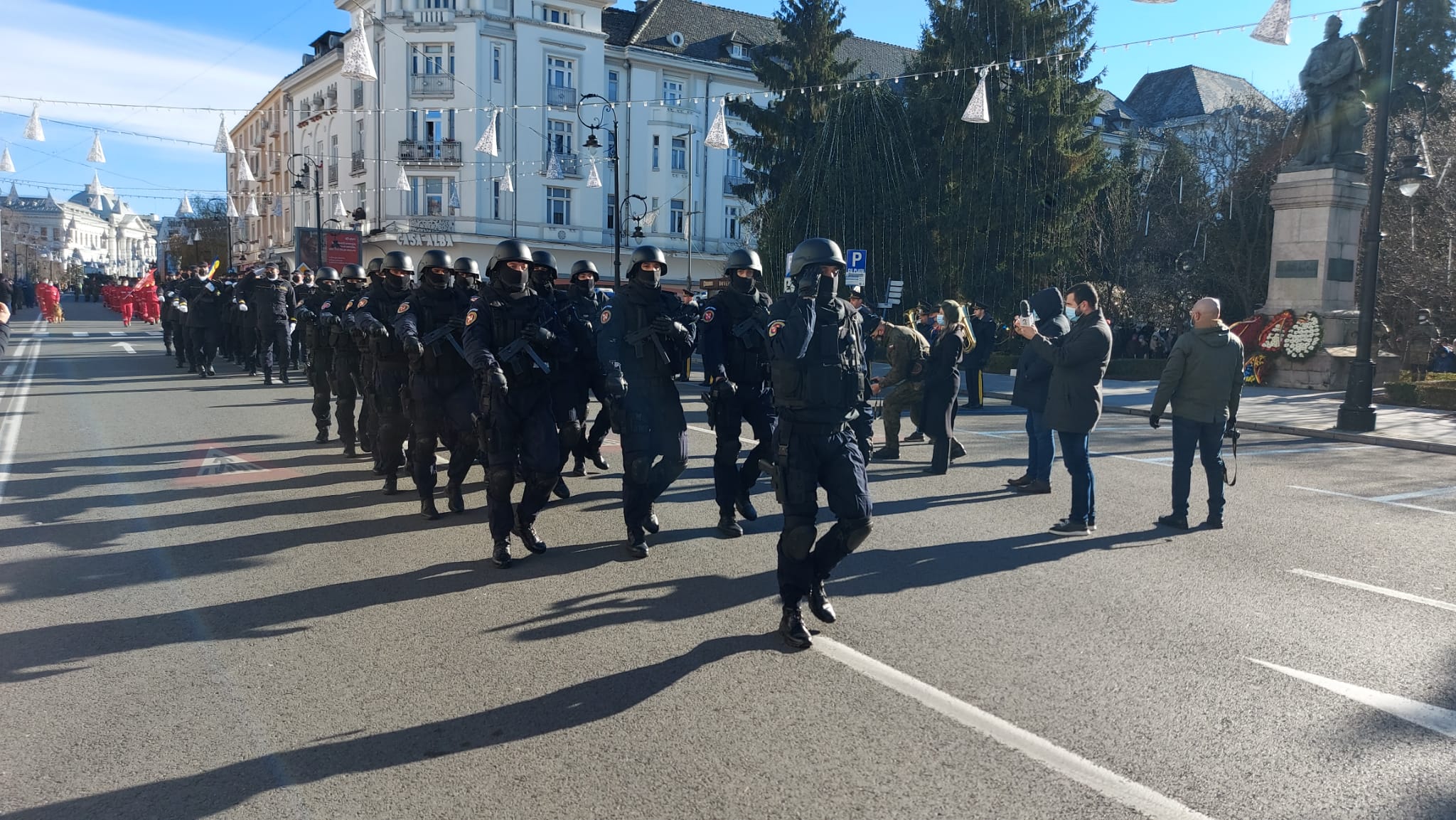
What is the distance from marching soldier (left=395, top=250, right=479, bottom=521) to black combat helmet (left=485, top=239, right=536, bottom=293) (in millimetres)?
1006

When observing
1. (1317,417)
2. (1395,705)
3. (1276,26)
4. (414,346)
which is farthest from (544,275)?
(1317,417)

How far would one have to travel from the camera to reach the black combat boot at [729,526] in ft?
23.4

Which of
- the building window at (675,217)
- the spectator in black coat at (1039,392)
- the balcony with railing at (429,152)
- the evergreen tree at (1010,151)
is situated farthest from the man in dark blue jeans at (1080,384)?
the building window at (675,217)

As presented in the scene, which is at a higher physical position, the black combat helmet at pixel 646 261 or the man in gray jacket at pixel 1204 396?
the black combat helmet at pixel 646 261

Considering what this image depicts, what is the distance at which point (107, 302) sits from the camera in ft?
178

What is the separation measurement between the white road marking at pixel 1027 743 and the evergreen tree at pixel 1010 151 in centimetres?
2729

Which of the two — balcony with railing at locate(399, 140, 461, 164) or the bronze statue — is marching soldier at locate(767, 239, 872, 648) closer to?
the bronze statue

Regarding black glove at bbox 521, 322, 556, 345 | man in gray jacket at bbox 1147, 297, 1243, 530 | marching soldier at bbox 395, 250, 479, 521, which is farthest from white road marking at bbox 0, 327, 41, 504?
man in gray jacket at bbox 1147, 297, 1243, 530

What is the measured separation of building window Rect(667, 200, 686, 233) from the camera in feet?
175

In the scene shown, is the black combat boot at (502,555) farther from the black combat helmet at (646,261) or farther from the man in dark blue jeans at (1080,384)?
the man in dark blue jeans at (1080,384)

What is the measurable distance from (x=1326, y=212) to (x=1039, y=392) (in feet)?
47.1

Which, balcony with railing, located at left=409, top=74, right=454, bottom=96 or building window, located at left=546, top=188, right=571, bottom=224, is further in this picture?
building window, located at left=546, top=188, right=571, bottom=224

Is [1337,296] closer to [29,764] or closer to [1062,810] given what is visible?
[1062,810]

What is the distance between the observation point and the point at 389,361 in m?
8.48
